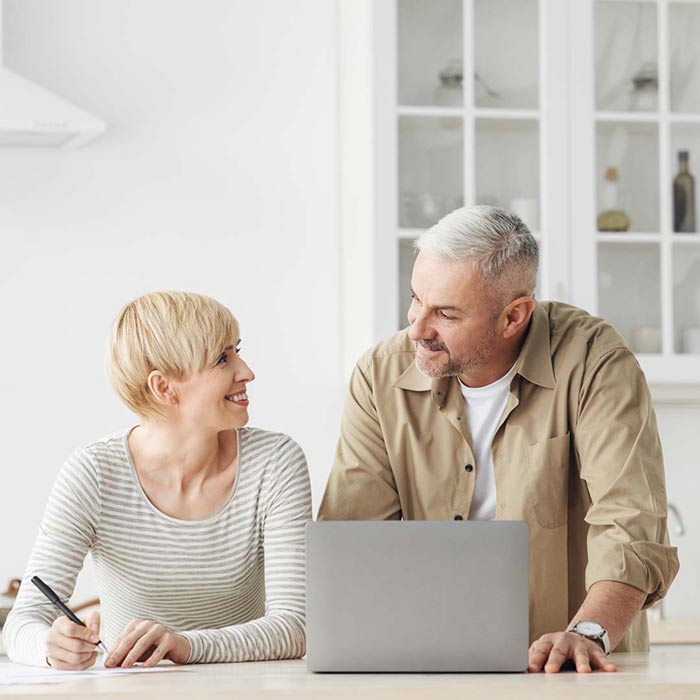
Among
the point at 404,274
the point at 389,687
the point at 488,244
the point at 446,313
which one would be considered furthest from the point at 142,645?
the point at 404,274

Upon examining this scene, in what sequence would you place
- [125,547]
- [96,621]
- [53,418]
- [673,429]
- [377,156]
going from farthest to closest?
[673,429], [53,418], [377,156], [96,621], [125,547]

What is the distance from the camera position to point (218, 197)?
3.19 metres

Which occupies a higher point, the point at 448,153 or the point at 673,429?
the point at 448,153

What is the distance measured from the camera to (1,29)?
3.00 meters

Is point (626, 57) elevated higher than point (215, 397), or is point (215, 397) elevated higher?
point (626, 57)

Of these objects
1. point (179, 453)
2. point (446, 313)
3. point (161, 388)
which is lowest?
point (179, 453)

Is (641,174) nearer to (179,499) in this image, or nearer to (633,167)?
(633,167)

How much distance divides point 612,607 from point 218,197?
1887 millimetres

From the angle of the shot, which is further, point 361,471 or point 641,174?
point 641,174

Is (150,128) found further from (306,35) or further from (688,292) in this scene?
(688,292)

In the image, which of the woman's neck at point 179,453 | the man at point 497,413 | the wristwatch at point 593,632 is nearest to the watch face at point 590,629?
the wristwatch at point 593,632

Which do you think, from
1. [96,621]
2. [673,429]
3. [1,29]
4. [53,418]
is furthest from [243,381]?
[673,429]

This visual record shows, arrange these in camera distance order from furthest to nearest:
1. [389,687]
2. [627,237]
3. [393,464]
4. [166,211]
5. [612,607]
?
[166,211]
[627,237]
[393,464]
[612,607]
[389,687]

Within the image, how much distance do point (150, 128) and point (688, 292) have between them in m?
1.50
